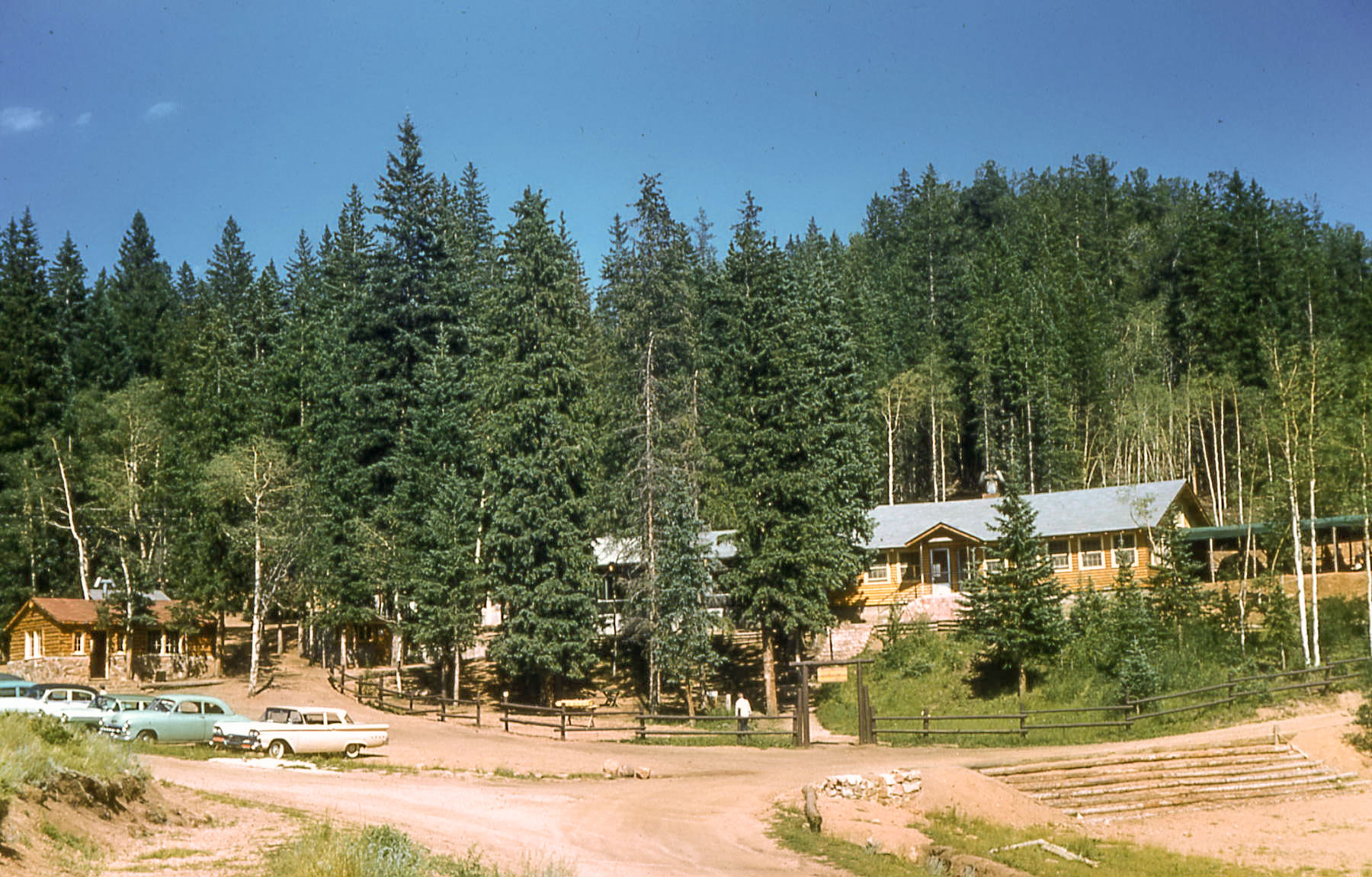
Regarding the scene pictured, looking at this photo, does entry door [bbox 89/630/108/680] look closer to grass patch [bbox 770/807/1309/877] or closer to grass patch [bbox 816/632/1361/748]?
grass patch [bbox 816/632/1361/748]

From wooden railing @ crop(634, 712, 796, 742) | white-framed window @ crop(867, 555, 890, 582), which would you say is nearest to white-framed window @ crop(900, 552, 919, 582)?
white-framed window @ crop(867, 555, 890, 582)

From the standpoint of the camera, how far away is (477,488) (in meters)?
50.6

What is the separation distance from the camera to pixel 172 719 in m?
31.0

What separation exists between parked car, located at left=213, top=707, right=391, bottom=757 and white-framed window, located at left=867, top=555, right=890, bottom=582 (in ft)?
100.0

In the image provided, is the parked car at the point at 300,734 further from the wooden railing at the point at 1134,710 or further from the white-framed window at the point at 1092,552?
the white-framed window at the point at 1092,552

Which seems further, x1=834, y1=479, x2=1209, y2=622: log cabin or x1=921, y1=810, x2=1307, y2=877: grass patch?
x1=834, y1=479, x2=1209, y2=622: log cabin

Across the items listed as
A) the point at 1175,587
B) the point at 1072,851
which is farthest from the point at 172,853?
the point at 1175,587

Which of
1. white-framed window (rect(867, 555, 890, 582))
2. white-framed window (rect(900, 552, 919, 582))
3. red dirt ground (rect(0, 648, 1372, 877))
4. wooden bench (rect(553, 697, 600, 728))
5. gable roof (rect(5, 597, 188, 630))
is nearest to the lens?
red dirt ground (rect(0, 648, 1372, 877))

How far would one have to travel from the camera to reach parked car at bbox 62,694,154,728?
29.5 metres

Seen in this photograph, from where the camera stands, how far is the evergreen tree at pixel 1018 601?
4041cm

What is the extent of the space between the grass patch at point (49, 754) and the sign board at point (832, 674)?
3300 cm

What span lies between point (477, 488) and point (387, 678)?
35.5 ft

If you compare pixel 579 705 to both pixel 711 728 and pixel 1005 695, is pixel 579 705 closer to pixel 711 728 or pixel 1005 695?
pixel 711 728

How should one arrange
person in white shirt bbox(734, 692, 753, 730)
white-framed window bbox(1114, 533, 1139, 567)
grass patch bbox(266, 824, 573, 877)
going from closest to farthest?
grass patch bbox(266, 824, 573, 877), person in white shirt bbox(734, 692, 753, 730), white-framed window bbox(1114, 533, 1139, 567)
